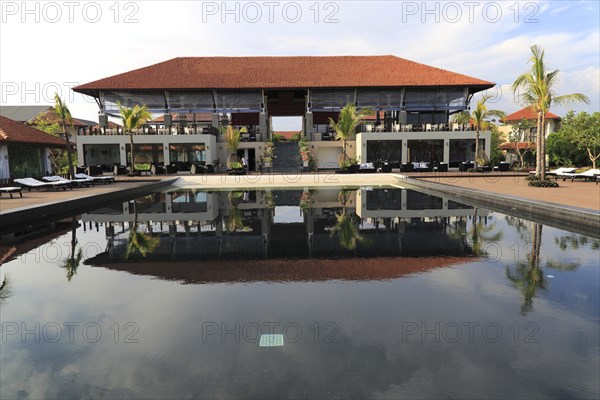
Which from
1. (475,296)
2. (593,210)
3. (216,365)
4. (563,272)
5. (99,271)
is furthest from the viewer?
(593,210)

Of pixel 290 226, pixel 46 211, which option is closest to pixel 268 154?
pixel 46 211

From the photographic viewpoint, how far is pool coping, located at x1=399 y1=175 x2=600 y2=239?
9546mm

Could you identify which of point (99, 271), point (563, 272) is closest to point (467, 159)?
point (563, 272)

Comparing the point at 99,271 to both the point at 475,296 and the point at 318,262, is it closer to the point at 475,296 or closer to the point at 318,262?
the point at 318,262

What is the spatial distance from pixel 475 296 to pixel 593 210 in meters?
6.76

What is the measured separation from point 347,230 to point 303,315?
5.37 m

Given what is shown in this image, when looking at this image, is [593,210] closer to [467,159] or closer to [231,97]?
[467,159]

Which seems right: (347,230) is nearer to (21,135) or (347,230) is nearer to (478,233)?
(478,233)

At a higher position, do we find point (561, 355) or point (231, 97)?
point (231, 97)

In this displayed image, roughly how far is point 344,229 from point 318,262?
3.12 metres

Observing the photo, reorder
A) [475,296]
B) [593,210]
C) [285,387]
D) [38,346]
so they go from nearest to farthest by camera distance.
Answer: [285,387], [38,346], [475,296], [593,210]

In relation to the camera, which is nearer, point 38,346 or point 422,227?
point 38,346

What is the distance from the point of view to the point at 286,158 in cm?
3422

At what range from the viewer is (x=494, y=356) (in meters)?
3.82
